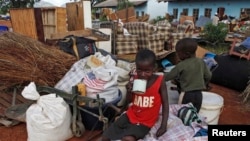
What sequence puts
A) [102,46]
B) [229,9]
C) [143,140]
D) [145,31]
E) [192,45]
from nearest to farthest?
[143,140] < [192,45] < [102,46] < [145,31] < [229,9]

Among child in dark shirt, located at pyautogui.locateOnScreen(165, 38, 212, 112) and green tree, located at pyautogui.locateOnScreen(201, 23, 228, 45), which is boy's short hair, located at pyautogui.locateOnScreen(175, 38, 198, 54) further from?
green tree, located at pyautogui.locateOnScreen(201, 23, 228, 45)

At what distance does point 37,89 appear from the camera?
301cm

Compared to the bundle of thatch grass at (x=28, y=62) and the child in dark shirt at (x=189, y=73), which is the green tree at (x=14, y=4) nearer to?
the bundle of thatch grass at (x=28, y=62)

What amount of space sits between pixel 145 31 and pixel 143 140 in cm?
455

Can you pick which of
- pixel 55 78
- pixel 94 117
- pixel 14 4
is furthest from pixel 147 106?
pixel 14 4

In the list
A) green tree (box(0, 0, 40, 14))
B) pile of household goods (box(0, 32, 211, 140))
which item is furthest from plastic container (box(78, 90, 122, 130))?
green tree (box(0, 0, 40, 14))

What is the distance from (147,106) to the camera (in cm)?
220

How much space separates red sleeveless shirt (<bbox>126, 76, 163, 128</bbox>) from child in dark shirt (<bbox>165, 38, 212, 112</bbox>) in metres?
0.48

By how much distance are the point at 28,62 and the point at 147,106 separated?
1.83 meters

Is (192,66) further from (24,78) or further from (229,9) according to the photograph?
(229,9)

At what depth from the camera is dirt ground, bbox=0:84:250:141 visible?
9.71ft

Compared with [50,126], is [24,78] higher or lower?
higher

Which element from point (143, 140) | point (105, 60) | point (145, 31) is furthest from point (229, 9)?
point (143, 140)

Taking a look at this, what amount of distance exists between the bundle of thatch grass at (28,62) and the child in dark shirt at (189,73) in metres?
1.53
